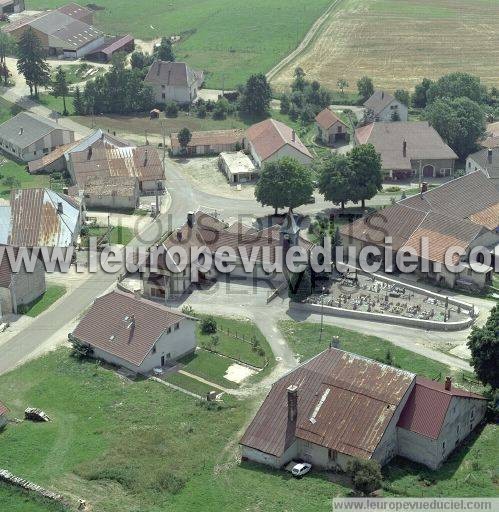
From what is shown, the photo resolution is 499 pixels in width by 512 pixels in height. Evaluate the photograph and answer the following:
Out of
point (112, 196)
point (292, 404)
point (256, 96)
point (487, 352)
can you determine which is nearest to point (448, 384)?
point (487, 352)

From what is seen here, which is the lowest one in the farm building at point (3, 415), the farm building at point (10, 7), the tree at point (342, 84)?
the tree at point (342, 84)

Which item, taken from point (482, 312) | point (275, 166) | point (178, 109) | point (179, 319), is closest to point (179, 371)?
point (179, 319)

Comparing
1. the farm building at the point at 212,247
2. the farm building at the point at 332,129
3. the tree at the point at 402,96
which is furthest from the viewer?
the tree at the point at 402,96

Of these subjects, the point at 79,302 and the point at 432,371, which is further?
the point at 79,302

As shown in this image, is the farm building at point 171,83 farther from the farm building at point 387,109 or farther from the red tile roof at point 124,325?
the red tile roof at point 124,325

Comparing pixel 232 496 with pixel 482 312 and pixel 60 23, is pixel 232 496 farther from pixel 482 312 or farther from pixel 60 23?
pixel 60 23

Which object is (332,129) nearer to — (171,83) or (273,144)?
(273,144)

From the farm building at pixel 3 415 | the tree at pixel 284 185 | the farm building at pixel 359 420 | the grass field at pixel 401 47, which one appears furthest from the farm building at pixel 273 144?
the farm building at pixel 3 415

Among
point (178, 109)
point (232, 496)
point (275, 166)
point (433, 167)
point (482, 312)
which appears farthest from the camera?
point (178, 109)
